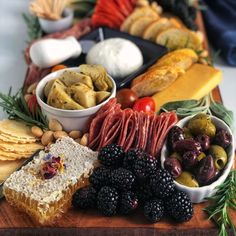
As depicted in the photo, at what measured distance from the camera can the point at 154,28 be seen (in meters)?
2.33

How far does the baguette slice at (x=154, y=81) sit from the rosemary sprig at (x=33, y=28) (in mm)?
728

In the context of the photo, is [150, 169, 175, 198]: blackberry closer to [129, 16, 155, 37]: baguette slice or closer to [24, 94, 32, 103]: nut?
[24, 94, 32, 103]: nut

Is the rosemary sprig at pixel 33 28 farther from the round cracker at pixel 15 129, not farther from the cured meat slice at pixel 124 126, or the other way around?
the cured meat slice at pixel 124 126

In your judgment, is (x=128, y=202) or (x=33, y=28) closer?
(x=128, y=202)

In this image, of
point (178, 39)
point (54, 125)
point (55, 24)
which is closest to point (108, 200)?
point (54, 125)

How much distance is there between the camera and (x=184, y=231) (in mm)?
1455

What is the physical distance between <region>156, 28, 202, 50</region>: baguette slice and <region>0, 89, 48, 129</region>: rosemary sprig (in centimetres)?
71

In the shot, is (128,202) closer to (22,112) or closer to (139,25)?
(22,112)

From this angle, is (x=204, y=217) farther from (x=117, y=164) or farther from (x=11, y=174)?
(x=11, y=174)

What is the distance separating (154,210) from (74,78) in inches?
23.2

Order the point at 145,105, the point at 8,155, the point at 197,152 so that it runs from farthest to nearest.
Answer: the point at 145,105
the point at 8,155
the point at 197,152

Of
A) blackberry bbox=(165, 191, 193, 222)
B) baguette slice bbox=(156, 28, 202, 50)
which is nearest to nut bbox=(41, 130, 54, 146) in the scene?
blackberry bbox=(165, 191, 193, 222)

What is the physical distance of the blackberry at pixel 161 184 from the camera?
1454 millimetres

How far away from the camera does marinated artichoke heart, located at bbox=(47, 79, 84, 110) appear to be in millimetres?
1744
